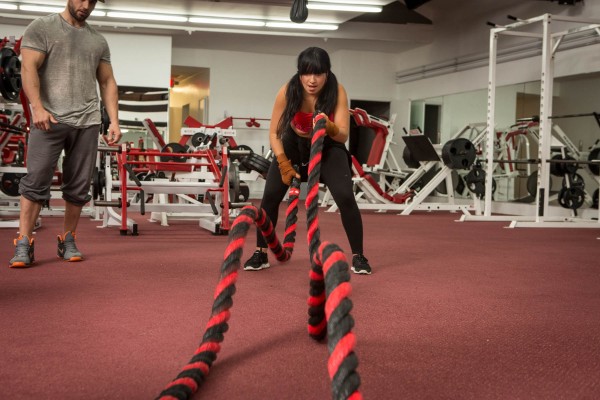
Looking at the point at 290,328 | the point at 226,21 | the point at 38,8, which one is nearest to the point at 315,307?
the point at 290,328

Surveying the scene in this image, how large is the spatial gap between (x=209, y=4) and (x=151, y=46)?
8.08 feet

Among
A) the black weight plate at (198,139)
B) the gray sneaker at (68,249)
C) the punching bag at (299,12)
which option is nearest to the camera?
the gray sneaker at (68,249)

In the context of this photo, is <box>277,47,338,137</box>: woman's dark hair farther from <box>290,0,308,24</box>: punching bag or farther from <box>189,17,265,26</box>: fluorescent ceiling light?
<box>189,17,265,26</box>: fluorescent ceiling light

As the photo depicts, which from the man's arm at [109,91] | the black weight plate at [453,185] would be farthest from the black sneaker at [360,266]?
the black weight plate at [453,185]

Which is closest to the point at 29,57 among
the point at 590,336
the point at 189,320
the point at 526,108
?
the point at 189,320

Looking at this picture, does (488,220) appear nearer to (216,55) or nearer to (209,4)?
(209,4)

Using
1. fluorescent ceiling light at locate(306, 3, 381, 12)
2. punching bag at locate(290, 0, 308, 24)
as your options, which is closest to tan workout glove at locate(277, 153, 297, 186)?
punching bag at locate(290, 0, 308, 24)

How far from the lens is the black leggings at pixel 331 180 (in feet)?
10.9

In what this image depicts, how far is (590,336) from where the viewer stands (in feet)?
7.46

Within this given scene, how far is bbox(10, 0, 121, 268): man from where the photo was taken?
3322 millimetres

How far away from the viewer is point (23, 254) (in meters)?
3.43

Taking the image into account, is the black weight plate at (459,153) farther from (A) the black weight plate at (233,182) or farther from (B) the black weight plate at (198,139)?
(A) the black weight plate at (233,182)

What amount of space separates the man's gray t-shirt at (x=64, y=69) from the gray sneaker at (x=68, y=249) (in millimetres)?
688

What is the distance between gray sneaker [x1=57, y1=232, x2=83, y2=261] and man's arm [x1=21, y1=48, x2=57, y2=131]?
2.38 feet
